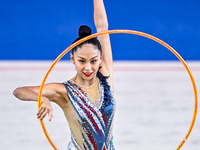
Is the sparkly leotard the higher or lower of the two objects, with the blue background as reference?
lower

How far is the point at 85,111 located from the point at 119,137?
176 centimetres

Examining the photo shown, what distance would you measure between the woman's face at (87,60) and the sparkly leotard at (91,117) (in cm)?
12

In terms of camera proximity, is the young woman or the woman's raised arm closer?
the young woman

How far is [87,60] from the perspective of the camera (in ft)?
6.85

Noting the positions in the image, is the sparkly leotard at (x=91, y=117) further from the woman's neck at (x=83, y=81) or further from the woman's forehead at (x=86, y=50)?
the woman's forehead at (x=86, y=50)

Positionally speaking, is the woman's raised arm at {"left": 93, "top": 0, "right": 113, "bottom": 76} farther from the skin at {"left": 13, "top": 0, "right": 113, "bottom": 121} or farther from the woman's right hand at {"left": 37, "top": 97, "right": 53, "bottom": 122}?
the woman's right hand at {"left": 37, "top": 97, "right": 53, "bottom": 122}

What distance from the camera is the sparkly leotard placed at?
215cm

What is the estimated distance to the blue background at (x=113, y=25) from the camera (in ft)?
23.9

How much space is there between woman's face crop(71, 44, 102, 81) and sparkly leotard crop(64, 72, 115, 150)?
120 mm

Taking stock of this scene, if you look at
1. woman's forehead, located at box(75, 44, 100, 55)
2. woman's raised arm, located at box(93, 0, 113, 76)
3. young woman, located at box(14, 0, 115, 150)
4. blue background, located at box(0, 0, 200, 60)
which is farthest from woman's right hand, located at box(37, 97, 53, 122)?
blue background, located at box(0, 0, 200, 60)

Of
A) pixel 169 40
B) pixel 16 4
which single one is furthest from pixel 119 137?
pixel 16 4

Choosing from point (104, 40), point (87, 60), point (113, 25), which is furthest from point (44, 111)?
point (113, 25)

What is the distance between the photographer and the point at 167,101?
5.04 meters

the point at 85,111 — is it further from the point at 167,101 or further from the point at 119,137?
the point at 167,101
